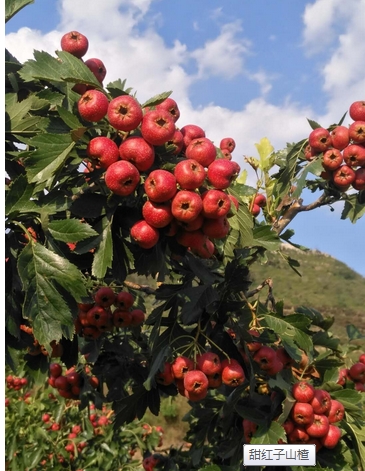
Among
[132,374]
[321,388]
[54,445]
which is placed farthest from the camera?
[54,445]

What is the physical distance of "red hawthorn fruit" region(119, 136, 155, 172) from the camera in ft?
4.66

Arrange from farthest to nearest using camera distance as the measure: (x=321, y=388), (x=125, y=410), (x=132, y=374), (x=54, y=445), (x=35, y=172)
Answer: (x=54, y=445) → (x=132, y=374) → (x=321, y=388) → (x=125, y=410) → (x=35, y=172)

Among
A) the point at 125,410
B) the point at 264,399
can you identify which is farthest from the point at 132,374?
the point at 264,399

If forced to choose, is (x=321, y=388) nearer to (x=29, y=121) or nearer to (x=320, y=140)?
(x=320, y=140)

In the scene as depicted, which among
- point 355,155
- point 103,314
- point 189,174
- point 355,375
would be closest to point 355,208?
point 355,155

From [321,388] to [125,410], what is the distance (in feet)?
2.88

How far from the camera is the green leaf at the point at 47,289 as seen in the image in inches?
58.3

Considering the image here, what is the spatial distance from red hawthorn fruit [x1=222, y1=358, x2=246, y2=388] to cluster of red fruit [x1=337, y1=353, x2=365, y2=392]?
931 millimetres

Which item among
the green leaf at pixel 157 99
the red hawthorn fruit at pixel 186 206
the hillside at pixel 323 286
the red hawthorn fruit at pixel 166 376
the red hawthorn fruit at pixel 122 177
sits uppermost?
the hillside at pixel 323 286

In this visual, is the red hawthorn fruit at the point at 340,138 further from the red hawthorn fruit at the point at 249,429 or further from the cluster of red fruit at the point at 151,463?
the cluster of red fruit at the point at 151,463

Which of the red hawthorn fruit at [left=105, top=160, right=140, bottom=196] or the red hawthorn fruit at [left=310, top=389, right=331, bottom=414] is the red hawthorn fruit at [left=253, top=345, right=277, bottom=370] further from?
the red hawthorn fruit at [left=105, top=160, right=140, bottom=196]

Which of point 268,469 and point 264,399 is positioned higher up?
point 264,399

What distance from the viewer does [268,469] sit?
2068 millimetres

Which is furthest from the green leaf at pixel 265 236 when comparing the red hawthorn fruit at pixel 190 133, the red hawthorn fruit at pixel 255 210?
the red hawthorn fruit at pixel 255 210
